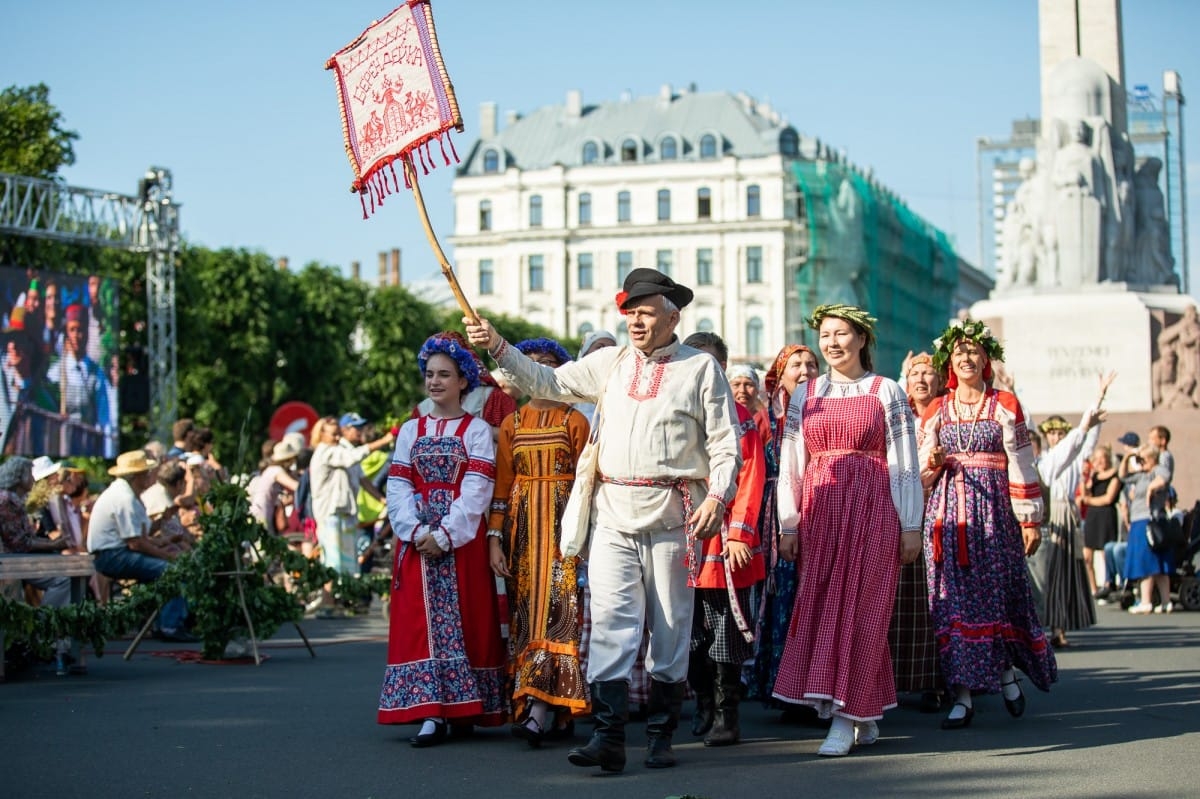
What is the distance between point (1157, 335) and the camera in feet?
77.5

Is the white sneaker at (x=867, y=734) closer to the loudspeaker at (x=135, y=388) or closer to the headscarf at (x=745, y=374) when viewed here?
the headscarf at (x=745, y=374)

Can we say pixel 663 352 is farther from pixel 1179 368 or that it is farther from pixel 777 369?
pixel 1179 368

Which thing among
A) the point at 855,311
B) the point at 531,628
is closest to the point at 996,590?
the point at 855,311

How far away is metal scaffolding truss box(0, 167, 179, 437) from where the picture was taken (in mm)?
28641

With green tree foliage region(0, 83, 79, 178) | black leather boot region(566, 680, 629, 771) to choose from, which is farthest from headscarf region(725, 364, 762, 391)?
green tree foliage region(0, 83, 79, 178)

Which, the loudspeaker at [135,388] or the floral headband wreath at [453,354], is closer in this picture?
the floral headband wreath at [453,354]

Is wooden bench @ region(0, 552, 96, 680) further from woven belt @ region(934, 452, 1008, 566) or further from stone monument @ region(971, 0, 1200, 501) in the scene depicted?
stone monument @ region(971, 0, 1200, 501)

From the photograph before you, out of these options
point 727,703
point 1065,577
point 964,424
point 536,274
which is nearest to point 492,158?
point 536,274

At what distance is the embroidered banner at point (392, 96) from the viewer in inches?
311

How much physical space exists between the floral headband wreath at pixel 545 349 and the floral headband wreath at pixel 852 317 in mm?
1314

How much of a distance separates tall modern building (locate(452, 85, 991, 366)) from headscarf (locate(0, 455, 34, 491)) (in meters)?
79.3

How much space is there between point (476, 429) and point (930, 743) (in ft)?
8.62

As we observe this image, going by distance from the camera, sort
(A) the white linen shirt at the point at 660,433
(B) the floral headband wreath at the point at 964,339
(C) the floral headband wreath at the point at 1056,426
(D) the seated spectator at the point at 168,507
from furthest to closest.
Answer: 1. (D) the seated spectator at the point at 168,507
2. (C) the floral headband wreath at the point at 1056,426
3. (B) the floral headband wreath at the point at 964,339
4. (A) the white linen shirt at the point at 660,433

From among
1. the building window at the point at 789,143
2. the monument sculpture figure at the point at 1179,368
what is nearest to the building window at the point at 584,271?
the building window at the point at 789,143
